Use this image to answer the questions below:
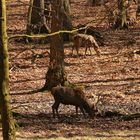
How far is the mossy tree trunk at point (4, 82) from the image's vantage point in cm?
685

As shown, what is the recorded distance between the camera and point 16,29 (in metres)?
29.3

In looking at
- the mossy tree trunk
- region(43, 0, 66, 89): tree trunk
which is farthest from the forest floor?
region(43, 0, 66, 89): tree trunk

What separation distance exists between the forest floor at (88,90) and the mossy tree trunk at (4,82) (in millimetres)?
153

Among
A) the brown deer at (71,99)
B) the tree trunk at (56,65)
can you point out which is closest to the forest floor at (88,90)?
the brown deer at (71,99)

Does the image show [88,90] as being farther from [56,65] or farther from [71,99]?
[71,99]

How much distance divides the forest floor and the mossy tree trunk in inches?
6.0

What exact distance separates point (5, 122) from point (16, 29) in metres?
22.5

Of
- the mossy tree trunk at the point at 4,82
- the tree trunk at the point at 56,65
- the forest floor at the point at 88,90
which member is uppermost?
the mossy tree trunk at the point at 4,82

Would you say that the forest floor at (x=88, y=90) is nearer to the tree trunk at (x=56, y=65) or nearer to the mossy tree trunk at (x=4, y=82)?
the mossy tree trunk at (x=4, y=82)

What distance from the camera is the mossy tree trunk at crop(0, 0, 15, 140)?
6848 millimetres

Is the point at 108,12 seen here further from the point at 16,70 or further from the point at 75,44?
the point at 75,44

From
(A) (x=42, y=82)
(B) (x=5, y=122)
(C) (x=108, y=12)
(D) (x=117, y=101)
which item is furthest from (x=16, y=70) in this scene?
(B) (x=5, y=122)

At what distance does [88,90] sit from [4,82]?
10.5m

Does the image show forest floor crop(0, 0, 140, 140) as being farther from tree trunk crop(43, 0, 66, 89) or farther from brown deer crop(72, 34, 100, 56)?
tree trunk crop(43, 0, 66, 89)
